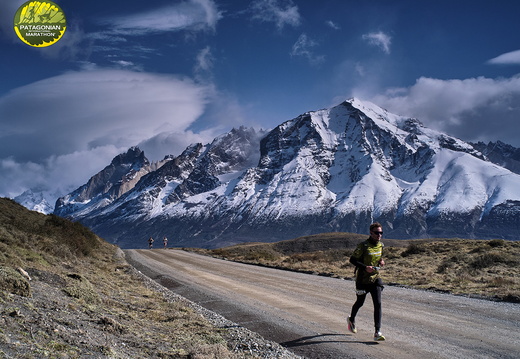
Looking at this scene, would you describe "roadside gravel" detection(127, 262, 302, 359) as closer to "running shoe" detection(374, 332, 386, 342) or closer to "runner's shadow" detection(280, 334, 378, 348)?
"runner's shadow" detection(280, 334, 378, 348)

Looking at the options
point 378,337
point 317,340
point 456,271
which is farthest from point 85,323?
point 456,271

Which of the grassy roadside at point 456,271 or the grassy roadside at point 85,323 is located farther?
Answer: the grassy roadside at point 456,271

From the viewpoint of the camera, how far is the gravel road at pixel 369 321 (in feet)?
26.2

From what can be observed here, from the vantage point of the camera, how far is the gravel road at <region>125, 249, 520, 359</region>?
8.00 m

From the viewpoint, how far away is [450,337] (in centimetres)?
877

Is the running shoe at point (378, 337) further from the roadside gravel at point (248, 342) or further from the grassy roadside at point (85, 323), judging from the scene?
the grassy roadside at point (85, 323)

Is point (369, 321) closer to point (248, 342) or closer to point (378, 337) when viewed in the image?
point (378, 337)

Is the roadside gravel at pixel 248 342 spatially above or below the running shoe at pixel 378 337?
below

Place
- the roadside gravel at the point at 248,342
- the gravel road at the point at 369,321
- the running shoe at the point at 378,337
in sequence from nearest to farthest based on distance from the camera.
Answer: the roadside gravel at the point at 248,342 → the gravel road at the point at 369,321 → the running shoe at the point at 378,337

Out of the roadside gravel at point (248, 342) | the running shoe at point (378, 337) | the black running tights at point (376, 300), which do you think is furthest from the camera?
the black running tights at point (376, 300)

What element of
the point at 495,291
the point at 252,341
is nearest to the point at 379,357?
the point at 252,341

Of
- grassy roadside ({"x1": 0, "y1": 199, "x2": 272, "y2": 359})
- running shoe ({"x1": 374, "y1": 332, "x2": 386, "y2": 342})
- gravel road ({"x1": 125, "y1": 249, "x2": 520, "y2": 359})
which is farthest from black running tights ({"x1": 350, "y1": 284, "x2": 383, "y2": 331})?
grassy roadside ({"x1": 0, "y1": 199, "x2": 272, "y2": 359})

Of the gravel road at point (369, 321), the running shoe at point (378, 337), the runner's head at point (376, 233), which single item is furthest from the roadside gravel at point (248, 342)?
the runner's head at point (376, 233)

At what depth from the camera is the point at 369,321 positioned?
10508mm
